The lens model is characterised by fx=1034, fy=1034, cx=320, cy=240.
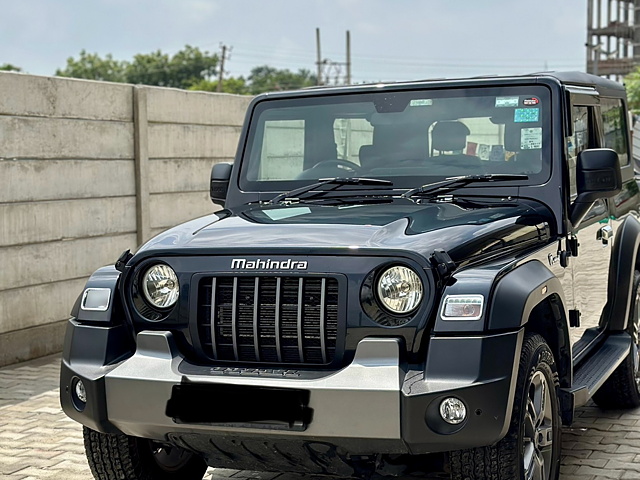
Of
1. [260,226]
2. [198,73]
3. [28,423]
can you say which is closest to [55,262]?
[28,423]

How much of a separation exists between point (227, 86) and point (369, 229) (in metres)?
107

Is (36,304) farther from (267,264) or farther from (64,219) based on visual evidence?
(267,264)

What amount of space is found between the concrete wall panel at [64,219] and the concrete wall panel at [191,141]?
67 centimetres

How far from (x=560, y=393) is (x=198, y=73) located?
117 metres

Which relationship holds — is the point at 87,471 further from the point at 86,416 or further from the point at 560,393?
the point at 560,393

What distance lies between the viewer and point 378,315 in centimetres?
381

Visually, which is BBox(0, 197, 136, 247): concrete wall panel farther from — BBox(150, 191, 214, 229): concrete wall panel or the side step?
the side step

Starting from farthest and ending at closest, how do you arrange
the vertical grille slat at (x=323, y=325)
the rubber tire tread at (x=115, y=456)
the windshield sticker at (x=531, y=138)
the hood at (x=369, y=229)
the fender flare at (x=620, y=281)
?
the fender flare at (x=620, y=281) < the windshield sticker at (x=531, y=138) < the rubber tire tread at (x=115, y=456) < the hood at (x=369, y=229) < the vertical grille slat at (x=323, y=325)

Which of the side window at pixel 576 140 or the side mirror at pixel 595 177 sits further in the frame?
the side window at pixel 576 140

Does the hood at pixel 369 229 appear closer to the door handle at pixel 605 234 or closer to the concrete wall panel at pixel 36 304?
the door handle at pixel 605 234

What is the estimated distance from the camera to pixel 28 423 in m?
6.32

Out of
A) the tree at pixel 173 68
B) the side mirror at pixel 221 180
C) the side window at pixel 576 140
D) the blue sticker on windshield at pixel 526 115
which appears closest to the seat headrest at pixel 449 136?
the blue sticker on windshield at pixel 526 115

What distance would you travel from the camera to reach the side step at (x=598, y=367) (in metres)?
4.68

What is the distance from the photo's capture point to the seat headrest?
5086 millimetres
